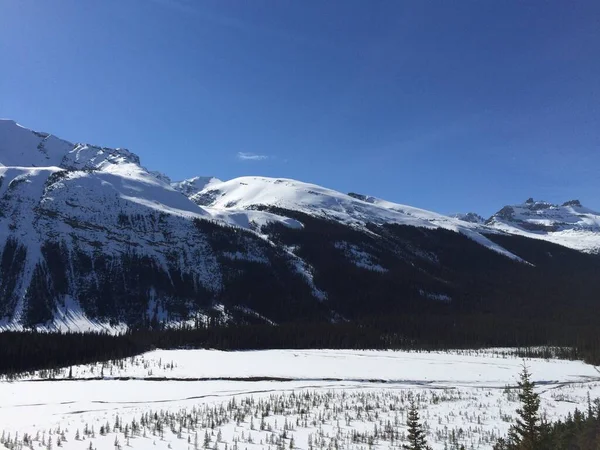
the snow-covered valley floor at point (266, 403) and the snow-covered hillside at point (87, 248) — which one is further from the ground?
the snow-covered hillside at point (87, 248)

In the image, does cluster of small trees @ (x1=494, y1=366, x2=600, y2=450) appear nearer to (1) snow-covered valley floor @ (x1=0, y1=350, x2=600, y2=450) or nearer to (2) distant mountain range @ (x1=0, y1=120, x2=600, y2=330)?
(1) snow-covered valley floor @ (x1=0, y1=350, x2=600, y2=450)

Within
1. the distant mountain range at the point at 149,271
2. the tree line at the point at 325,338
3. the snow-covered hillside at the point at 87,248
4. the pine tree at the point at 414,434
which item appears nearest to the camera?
the pine tree at the point at 414,434

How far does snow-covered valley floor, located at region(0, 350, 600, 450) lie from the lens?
2314 centimetres

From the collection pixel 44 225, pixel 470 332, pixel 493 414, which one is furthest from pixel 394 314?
pixel 493 414

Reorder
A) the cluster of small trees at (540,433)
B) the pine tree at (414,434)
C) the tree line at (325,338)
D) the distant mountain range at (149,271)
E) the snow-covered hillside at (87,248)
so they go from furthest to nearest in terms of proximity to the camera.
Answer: the distant mountain range at (149,271)
the snow-covered hillside at (87,248)
the tree line at (325,338)
the cluster of small trees at (540,433)
the pine tree at (414,434)

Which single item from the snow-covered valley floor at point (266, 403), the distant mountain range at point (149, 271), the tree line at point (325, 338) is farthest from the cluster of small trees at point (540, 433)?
the distant mountain range at point (149, 271)

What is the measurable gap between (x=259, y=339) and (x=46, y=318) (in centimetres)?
5047

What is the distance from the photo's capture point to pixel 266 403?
115 ft

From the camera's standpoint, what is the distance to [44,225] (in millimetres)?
145375

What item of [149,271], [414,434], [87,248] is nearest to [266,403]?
[414,434]

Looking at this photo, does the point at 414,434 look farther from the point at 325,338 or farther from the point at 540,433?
the point at 325,338

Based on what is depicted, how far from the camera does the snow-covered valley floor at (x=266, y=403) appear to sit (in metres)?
23.1

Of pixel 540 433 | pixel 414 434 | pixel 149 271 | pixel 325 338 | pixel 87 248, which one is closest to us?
pixel 414 434

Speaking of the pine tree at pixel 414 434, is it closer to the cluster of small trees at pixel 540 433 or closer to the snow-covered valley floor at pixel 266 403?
the cluster of small trees at pixel 540 433
